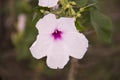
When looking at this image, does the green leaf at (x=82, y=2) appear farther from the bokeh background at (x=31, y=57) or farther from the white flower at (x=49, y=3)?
the bokeh background at (x=31, y=57)

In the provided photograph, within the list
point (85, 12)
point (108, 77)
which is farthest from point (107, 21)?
point (108, 77)

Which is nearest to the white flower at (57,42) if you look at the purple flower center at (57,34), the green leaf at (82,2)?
the purple flower center at (57,34)

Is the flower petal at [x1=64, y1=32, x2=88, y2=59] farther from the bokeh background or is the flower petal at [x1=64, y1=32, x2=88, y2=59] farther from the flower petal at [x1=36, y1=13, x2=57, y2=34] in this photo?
the bokeh background

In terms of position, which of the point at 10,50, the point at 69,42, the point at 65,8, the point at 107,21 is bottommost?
the point at 10,50

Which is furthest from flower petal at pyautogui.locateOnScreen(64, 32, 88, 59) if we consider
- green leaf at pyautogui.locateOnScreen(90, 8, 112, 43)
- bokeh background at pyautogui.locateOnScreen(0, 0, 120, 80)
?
bokeh background at pyautogui.locateOnScreen(0, 0, 120, 80)

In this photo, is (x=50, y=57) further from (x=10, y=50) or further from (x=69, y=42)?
(x=10, y=50)
